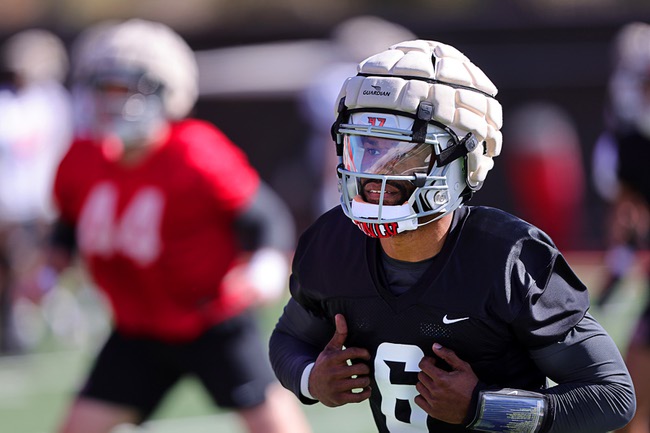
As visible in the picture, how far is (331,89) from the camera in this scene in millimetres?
10531

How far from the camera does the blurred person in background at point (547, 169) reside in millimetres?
12609

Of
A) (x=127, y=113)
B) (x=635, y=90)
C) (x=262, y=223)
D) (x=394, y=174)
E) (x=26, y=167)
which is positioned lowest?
(x=26, y=167)

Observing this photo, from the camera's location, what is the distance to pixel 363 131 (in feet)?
8.74

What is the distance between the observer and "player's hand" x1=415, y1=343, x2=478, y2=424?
8.36 ft

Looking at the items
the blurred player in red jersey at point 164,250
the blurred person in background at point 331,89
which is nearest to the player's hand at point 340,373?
the blurred player in red jersey at point 164,250

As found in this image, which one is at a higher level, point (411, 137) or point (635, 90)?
point (411, 137)

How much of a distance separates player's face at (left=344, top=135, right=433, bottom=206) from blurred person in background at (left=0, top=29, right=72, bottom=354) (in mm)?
6165

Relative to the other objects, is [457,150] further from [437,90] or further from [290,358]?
[290,358]

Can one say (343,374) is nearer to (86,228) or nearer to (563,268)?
(563,268)

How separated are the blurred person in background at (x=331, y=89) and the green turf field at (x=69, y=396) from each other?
1715 mm

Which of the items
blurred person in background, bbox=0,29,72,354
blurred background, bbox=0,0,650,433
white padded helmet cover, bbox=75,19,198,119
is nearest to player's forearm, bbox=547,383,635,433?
white padded helmet cover, bbox=75,19,198,119

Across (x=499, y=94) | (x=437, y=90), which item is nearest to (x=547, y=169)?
(x=499, y=94)

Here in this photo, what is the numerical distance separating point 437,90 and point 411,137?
0.12 meters

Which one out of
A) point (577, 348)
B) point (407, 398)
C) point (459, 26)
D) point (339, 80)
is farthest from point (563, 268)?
point (459, 26)
